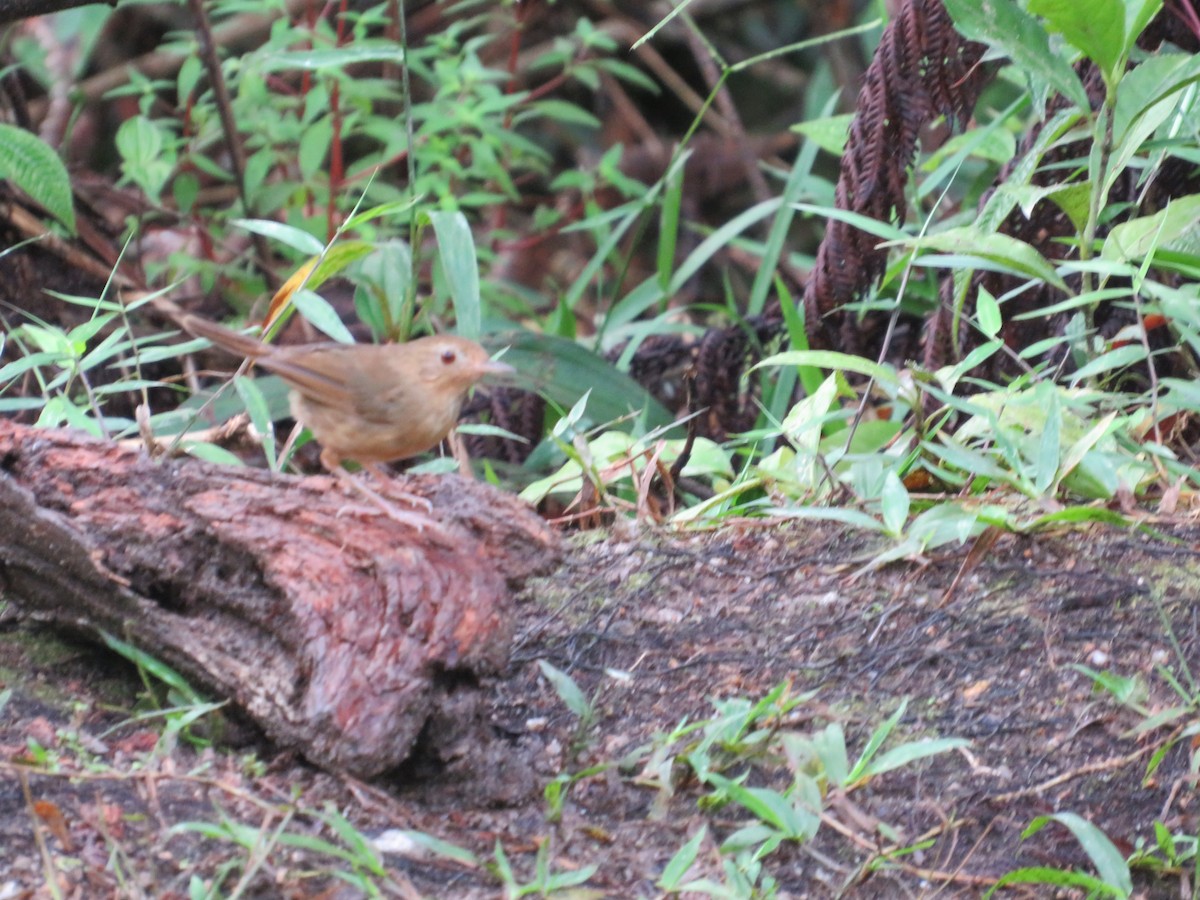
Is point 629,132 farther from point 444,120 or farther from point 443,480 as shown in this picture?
point 443,480

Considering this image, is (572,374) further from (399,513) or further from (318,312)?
(399,513)

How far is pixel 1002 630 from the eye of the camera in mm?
2617

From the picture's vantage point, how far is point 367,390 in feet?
10.2

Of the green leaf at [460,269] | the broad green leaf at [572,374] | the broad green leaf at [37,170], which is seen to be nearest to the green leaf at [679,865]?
the green leaf at [460,269]

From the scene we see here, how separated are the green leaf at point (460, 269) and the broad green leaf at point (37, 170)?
99 cm

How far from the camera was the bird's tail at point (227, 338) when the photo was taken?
9.86 ft

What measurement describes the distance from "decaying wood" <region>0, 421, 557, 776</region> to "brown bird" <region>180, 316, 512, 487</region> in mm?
418

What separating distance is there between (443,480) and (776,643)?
0.78 m

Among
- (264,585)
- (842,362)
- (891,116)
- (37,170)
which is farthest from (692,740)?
(37,170)

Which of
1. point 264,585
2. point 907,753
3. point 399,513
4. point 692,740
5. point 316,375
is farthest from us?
point 316,375

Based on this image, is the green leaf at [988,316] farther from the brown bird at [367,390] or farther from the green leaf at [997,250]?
the brown bird at [367,390]

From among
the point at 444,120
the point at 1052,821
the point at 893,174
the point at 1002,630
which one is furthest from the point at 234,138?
the point at 1052,821

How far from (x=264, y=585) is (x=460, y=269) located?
138 cm

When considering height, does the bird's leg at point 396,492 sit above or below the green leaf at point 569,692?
above
